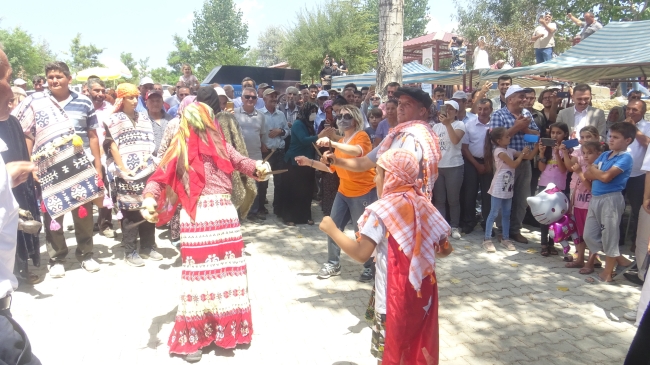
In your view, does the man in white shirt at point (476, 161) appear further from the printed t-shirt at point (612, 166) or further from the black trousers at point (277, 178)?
the black trousers at point (277, 178)

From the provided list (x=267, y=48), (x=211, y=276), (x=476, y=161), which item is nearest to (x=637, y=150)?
(x=476, y=161)

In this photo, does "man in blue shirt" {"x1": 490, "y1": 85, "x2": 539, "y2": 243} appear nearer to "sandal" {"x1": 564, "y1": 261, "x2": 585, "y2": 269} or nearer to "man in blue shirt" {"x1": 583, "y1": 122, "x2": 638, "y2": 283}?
"sandal" {"x1": 564, "y1": 261, "x2": 585, "y2": 269}

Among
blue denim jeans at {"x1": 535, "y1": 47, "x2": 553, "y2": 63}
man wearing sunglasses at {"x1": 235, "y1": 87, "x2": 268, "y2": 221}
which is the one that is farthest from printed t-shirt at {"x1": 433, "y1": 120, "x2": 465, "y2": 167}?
blue denim jeans at {"x1": 535, "y1": 47, "x2": 553, "y2": 63}

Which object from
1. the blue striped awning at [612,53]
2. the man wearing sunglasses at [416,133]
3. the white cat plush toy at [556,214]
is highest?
the blue striped awning at [612,53]

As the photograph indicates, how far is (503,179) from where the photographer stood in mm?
6547

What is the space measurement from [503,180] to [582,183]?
1.00m

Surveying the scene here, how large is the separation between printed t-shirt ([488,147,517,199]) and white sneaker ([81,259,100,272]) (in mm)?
5236

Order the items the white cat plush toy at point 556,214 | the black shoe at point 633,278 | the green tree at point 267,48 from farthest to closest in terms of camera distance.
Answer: the green tree at point 267,48 < the white cat plush toy at point 556,214 < the black shoe at point 633,278

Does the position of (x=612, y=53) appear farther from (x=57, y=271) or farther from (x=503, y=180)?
(x=57, y=271)

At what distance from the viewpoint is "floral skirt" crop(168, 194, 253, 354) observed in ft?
12.2

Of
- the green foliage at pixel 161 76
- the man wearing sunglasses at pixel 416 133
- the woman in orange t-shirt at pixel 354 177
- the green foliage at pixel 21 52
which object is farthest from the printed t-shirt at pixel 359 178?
the green foliage at pixel 161 76

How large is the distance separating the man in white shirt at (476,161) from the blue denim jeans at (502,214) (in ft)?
1.77

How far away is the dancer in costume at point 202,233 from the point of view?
12.2 feet

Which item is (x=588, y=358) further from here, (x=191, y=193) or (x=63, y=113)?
(x=63, y=113)
